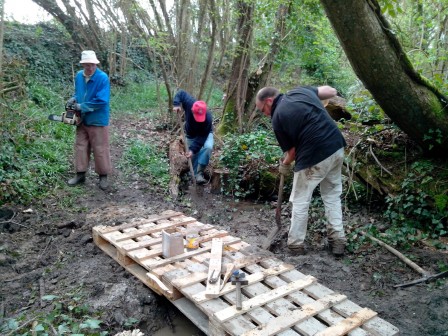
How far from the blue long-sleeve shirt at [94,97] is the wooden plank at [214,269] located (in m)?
2.88

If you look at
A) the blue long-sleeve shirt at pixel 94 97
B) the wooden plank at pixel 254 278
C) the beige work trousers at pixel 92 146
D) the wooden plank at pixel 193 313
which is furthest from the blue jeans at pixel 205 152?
the wooden plank at pixel 193 313

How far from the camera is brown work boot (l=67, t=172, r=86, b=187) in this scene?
575cm

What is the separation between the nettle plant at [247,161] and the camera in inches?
237

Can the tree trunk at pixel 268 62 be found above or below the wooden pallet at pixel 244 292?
above

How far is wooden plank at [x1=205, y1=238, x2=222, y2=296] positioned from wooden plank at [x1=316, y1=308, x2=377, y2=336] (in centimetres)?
86

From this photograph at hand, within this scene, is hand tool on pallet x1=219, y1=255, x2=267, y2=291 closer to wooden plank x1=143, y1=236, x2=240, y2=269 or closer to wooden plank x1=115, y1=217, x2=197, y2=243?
wooden plank x1=143, y1=236, x2=240, y2=269

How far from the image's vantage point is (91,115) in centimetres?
557

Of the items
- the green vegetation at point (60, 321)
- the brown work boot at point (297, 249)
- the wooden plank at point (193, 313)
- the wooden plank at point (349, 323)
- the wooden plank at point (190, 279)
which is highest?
the wooden plank at point (349, 323)

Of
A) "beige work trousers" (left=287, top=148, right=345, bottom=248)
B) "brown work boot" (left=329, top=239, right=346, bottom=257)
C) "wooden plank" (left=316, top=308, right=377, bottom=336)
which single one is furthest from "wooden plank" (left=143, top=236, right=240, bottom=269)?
"wooden plank" (left=316, top=308, right=377, bottom=336)

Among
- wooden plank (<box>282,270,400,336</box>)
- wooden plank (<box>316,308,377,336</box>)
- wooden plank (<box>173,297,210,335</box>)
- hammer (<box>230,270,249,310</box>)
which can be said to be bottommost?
Answer: wooden plank (<box>173,297,210,335</box>)

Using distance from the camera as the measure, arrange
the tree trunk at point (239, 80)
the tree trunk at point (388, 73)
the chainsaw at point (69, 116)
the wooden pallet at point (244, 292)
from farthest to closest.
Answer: the tree trunk at point (239, 80), the chainsaw at point (69, 116), the tree trunk at point (388, 73), the wooden pallet at point (244, 292)

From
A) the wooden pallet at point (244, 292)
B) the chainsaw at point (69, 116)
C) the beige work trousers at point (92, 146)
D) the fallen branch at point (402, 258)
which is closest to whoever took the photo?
the wooden pallet at point (244, 292)

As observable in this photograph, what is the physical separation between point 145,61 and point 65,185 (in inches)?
408

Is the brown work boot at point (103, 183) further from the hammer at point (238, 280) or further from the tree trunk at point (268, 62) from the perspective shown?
the tree trunk at point (268, 62)
